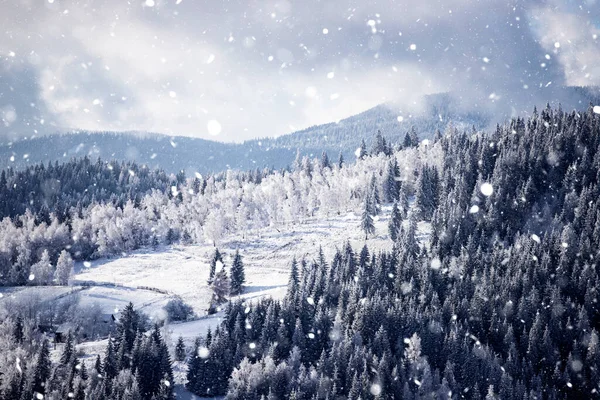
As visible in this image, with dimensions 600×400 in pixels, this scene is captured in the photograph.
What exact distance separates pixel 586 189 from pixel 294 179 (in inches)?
4254

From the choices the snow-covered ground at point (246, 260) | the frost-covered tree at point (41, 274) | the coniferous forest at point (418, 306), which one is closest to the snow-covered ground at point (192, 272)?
the snow-covered ground at point (246, 260)

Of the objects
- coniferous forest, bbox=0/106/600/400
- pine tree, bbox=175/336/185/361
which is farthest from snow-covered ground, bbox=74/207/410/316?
pine tree, bbox=175/336/185/361

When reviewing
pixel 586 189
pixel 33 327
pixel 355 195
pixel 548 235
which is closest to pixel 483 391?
pixel 548 235

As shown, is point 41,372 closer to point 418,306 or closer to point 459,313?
point 418,306

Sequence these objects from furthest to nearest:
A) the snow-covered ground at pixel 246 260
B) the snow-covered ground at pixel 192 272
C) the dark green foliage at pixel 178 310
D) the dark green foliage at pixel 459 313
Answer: the snow-covered ground at pixel 246 260
the dark green foliage at pixel 178 310
the snow-covered ground at pixel 192 272
the dark green foliage at pixel 459 313

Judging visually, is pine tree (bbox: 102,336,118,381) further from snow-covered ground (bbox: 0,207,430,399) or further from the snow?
the snow

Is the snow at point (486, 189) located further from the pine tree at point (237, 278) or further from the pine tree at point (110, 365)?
the pine tree at point (110, 365)

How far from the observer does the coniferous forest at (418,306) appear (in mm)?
58000

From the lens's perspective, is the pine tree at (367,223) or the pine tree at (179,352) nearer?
the pine tree at (179,352)

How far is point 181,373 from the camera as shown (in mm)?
65562

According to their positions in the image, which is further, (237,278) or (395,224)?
(395,224)

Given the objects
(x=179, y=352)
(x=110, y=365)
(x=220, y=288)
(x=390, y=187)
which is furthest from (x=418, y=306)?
(x=390, y=187)

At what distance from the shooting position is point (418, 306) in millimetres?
75375

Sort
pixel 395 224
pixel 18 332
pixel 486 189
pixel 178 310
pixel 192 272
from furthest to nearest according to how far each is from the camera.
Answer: pixel 395 224 < pixel 192 272 < pixel 486 189 < pixel 178 310 < pixel 18 332
